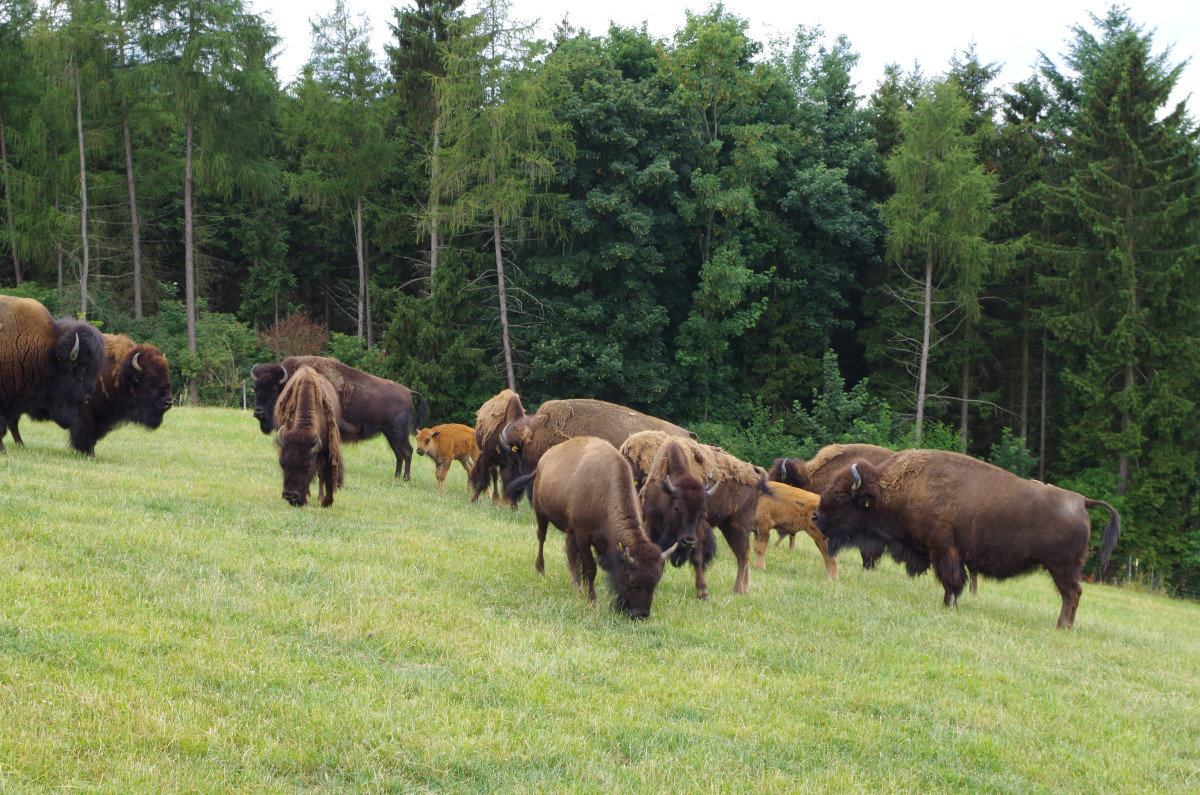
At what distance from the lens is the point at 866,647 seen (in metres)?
9.38

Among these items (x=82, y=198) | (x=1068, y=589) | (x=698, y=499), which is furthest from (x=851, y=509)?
(x=82, y=198)

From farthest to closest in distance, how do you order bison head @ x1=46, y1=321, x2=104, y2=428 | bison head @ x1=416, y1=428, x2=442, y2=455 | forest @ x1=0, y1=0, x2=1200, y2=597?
forest @ x1=0, y1=0, x2=1200, y2=597, bison head @ x1=416, y1=428, x2=442, y2=455, bison head @ x1=46, y1=321, x2=104, y2=428

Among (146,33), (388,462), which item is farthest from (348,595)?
(146,33)

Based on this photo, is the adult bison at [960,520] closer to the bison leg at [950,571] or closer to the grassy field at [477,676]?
the bison leg at [950,571]

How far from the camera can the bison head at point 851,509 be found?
1344 cm

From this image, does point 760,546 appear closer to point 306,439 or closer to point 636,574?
point 636,574

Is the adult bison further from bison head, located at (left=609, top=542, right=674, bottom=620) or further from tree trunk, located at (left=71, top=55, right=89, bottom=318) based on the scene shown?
tree trunk, located at (left=71, top=55, right=89, bottom=318)

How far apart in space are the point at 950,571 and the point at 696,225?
3168cm

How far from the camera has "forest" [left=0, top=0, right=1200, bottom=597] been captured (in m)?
36.6

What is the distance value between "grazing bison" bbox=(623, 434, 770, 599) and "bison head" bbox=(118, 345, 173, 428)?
9433 mm

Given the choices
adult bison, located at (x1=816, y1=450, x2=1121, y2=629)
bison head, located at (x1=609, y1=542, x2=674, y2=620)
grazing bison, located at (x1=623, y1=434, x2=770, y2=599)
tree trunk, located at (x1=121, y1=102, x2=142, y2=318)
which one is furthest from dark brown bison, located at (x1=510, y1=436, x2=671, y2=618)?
tree trunk, located at (x1=121, y1=102, x2=142, y2=318)

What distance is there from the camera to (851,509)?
1353 centimetres

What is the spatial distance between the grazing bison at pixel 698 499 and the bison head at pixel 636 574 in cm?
72

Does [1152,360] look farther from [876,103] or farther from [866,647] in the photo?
[866,647]
